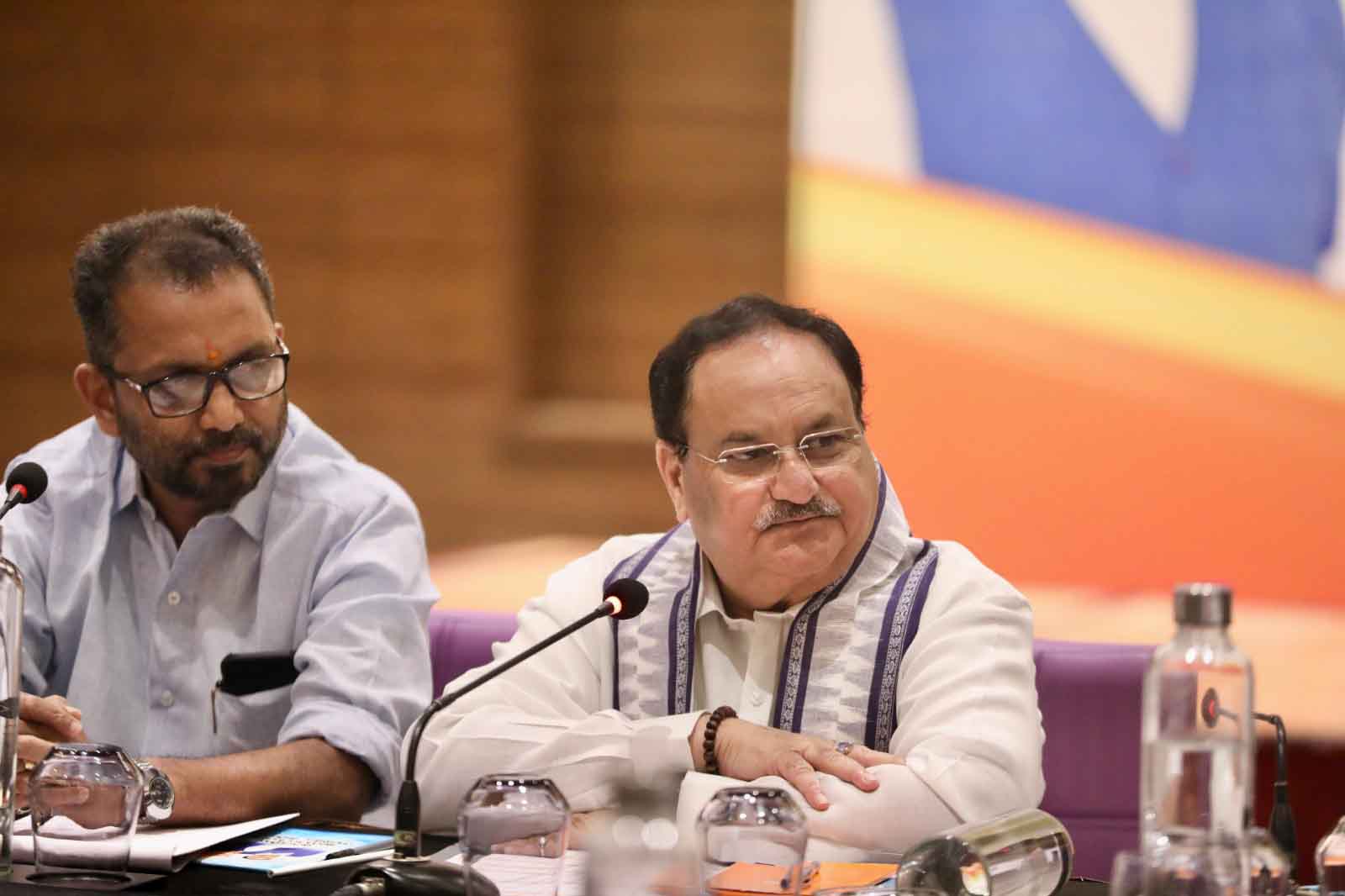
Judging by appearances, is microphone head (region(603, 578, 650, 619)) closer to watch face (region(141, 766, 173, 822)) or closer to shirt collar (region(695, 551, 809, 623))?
shirt collar (region(695, 551, 809, 623))

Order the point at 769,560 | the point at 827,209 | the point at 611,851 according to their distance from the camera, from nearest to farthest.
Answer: the point at 611,851 < the point at 769,560 < the point at 827,209

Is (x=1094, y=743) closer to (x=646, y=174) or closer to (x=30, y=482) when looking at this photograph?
(x=30, y=482)

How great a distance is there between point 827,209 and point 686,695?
8.35 feet

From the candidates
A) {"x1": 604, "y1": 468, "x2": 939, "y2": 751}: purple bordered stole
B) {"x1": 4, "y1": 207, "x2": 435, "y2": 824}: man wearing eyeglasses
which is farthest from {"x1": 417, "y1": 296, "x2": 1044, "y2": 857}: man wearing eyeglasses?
{"x1": 4, "y1": 207, "x2": 435, "y2": 824}: man wearing eyeglasses

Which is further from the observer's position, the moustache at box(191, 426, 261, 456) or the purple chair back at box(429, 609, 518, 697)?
the purple chair back at box(429, 609, 518, 697)

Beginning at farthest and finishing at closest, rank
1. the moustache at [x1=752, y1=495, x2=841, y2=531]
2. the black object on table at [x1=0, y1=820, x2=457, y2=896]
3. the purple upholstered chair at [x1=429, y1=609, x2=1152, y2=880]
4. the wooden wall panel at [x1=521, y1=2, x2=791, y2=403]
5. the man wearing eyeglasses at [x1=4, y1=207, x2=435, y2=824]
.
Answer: the wooden wall panel at [x1=521, y1=2, x2=791, y2=403] → the purple upholstered chair at [x1=429, y1=609, x2=1152, y2=880] → the man wearing eyeglasses at [x1=4, y1=207, x2=435, y2=824] → the moustache at [x1=752, y1=495, x2=841, y2=531] → the black object on table at [x1=0, y1=820, x2=457, y2=896]

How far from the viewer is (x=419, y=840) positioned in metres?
1.82

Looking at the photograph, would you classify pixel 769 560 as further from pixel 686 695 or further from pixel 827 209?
pixel 827 209

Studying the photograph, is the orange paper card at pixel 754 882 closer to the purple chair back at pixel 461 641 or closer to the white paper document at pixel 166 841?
the white paper document at pixel 166 841

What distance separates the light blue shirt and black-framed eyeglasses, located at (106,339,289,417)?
0.19 m

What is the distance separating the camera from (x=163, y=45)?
6336 millimetres

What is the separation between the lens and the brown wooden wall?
6.19 metres

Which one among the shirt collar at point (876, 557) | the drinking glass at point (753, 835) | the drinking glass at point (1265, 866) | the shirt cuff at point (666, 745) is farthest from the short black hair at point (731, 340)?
the drinking glass at point (1265, 866)

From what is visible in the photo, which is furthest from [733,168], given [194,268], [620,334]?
[194,268]
